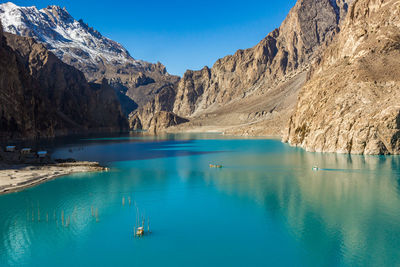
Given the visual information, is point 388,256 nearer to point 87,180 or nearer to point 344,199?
point 344,199

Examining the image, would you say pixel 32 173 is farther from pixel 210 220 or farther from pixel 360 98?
pixel 360 98

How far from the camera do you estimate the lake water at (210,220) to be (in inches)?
765

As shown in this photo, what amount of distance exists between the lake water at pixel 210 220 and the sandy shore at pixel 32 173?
6.86ft

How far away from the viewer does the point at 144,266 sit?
60.2 feet

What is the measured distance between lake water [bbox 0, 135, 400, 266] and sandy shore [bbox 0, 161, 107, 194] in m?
2.09

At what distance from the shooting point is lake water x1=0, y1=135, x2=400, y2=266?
765 inches

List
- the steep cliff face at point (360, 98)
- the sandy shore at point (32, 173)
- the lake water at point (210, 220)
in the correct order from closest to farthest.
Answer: the lake water at point (210, 220) → the sandy shore at point (32, 173) → the steep cliff face at point (360, 98)

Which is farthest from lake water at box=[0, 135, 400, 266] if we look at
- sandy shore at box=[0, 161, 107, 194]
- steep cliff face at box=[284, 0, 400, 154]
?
steep cliff face at box=[284, 0, 400, 154]

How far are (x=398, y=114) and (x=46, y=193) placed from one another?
185ft

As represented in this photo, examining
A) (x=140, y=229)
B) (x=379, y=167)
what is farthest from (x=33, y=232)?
(x=379, y=167)

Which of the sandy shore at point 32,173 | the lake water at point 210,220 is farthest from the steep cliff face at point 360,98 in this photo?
the sandy shore at point 32,173

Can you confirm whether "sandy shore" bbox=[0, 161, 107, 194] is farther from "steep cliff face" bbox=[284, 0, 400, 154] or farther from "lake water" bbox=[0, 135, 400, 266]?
"steep cliff face" bbox=[284, 0, 400, 154]

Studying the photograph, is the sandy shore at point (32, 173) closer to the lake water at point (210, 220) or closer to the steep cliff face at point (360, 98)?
the lake water at point (210, 220)

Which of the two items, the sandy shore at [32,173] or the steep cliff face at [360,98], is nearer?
the sandy shore at [32,173]
